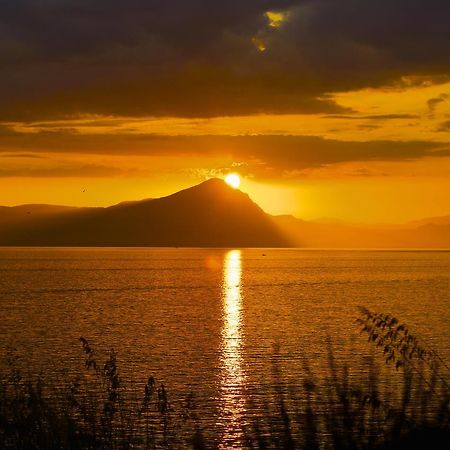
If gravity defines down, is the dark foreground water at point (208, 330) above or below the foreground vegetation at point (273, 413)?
below

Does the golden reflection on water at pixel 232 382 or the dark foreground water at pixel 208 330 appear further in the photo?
the dark foreground water at pixel 208 330

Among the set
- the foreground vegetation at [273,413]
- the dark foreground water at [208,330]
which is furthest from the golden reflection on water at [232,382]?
the foreground vegetation at [273,413]

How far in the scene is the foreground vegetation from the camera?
18.1 meters

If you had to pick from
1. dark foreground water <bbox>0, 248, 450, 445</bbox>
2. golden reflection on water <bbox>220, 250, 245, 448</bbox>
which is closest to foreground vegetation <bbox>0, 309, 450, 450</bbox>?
golden reflection on water <bbox>220, 250, 245, 448</bbox>

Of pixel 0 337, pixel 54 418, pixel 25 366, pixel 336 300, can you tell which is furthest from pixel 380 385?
pixel 336 300

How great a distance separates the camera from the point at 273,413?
1625 inches

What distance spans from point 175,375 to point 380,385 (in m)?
15.4

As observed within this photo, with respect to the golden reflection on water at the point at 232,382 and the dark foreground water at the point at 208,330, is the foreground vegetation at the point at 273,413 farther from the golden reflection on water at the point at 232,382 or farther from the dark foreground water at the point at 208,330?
the dark foreground water at the point at 208,330

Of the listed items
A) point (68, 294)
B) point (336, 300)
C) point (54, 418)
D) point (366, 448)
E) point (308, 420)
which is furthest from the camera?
point (68, 294)

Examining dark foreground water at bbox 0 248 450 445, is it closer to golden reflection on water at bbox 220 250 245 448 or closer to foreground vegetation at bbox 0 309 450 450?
golden reflection on water at bbox 220 250 245 448

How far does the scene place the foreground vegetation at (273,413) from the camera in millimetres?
18109

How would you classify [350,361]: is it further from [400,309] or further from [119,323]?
[400,309]

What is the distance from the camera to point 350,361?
60.2 m

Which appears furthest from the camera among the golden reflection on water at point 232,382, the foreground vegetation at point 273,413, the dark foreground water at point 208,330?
the dark foreground water at point 208,330
